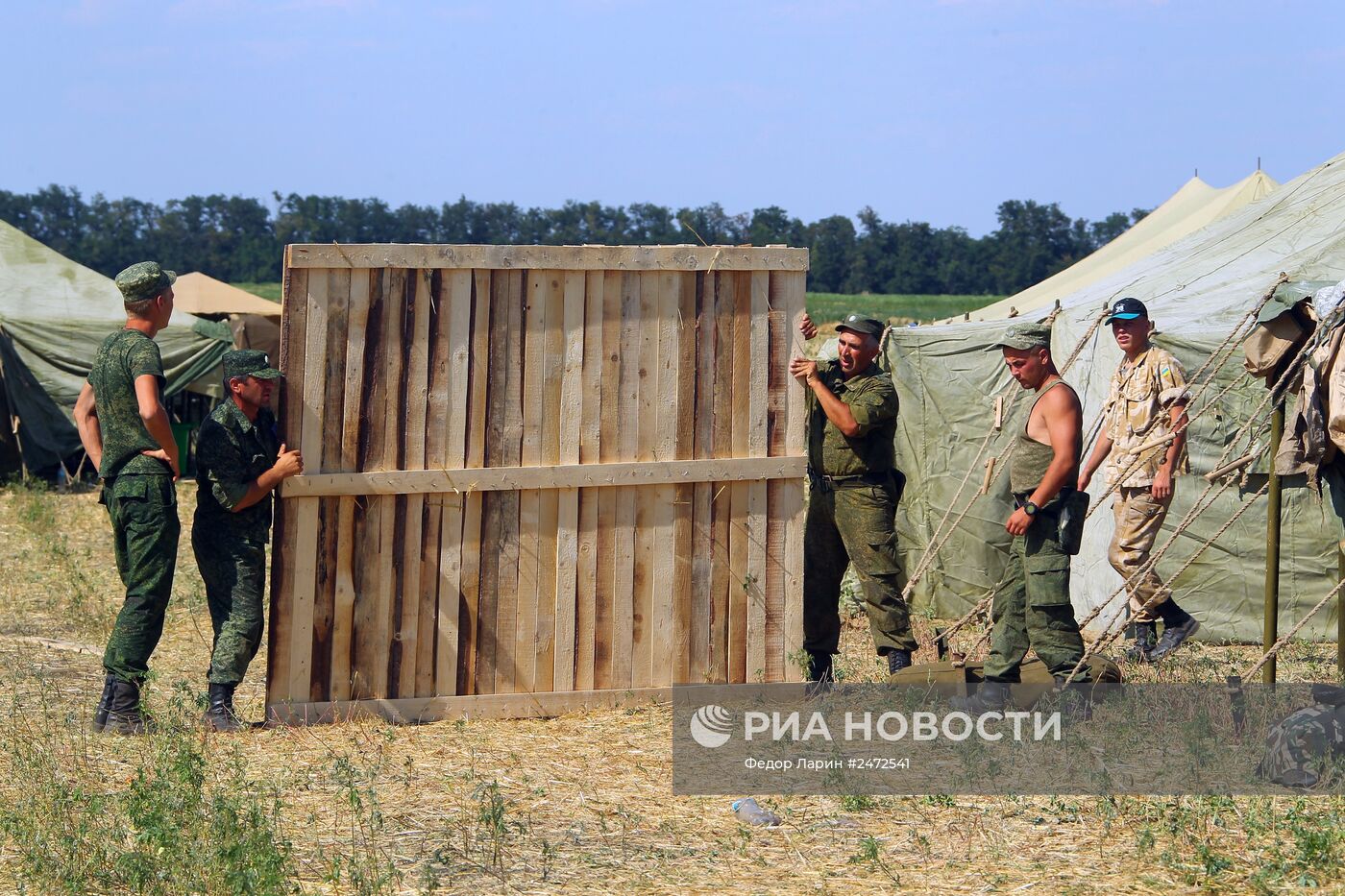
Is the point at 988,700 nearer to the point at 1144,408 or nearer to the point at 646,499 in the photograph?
the point at 646,499

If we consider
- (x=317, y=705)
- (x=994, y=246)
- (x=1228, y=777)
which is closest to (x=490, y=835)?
(x=317, y=705)

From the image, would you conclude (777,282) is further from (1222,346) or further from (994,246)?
(994,246)

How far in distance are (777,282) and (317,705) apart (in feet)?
9.65

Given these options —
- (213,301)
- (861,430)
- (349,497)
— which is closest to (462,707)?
(349,497)

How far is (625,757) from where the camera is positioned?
5.86m

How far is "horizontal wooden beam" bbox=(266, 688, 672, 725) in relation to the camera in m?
6.23

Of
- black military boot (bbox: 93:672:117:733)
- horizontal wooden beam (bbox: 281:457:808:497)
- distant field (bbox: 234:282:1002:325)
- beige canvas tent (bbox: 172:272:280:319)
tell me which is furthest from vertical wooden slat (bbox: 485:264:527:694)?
distant field (bbox: 234:282:1002:325)

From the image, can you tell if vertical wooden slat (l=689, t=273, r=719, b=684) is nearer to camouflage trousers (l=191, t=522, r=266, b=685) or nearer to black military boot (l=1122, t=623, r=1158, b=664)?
camouflage trousers (l=191, t=522, r=266, b=685)

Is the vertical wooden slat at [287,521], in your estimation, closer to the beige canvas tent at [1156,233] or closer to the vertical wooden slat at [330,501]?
the vertical wooden slat at [330,501]

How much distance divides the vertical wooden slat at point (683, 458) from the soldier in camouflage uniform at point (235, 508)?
5.82 ft

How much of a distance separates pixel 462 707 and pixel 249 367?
183 centimetres

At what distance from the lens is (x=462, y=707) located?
21.0 feet

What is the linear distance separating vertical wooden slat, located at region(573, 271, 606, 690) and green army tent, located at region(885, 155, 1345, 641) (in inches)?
101

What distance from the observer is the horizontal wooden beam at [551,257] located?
6125 millimetres
